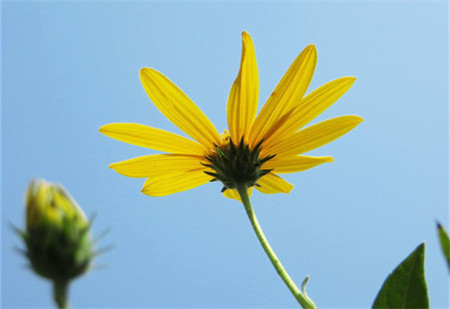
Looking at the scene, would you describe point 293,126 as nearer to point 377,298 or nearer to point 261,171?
point 261,171

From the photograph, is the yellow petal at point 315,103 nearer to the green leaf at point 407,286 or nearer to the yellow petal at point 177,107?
the yellow petal at point 177,107

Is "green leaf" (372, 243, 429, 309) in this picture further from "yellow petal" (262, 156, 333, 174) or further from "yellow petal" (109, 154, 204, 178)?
"yellow petal" (109, 154, 204, 178)

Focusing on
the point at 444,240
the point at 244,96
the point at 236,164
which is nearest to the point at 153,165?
the point at 236,164

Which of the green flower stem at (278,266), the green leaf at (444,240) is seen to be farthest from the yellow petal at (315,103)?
the green leaf at (444,240)

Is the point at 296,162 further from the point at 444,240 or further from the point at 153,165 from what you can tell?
the point at 444,240

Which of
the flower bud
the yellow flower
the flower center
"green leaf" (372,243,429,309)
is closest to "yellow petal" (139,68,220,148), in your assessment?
the yellow flower

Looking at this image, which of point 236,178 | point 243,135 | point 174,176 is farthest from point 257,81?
point 174,176
